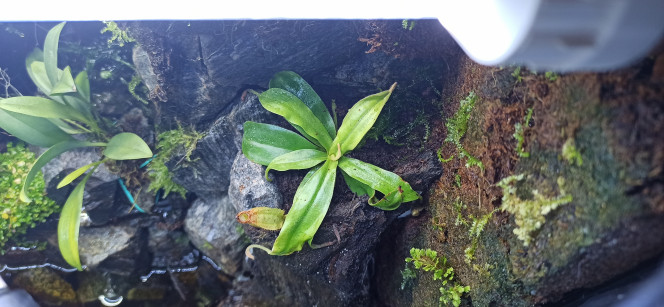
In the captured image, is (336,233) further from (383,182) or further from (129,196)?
(129,196)

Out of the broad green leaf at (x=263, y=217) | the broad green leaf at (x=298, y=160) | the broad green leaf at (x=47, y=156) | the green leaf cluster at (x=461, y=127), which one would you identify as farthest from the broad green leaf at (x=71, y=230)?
the green leaf cluster at (x=461, y=127)

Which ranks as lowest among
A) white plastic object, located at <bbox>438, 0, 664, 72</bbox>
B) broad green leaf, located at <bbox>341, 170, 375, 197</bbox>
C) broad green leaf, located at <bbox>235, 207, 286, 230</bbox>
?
broad green leaf, located at <bbox>235, 207, 286, 230</bbox>

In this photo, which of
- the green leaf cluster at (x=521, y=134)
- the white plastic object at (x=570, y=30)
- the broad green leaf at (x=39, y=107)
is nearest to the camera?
the white plastic object at (x=570, y=30)

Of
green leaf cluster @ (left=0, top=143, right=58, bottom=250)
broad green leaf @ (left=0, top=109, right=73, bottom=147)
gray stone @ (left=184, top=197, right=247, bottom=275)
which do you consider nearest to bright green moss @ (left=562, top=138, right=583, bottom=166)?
gray stone @ (left=184, top=197, right=247, bottom=275)

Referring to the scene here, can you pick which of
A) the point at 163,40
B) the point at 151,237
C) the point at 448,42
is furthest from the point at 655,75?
the point at 151,237

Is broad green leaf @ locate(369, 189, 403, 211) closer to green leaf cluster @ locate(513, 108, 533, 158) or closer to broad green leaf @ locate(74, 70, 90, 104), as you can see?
green leaf cluster @ locate(513, 108, 533, 158)

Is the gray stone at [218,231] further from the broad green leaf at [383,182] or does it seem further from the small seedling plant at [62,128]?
the broad green leaf at [383,182]

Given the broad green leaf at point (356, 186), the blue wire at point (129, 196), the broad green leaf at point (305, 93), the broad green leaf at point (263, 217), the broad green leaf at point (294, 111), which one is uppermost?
the broad green leaf at point (305, 93)
